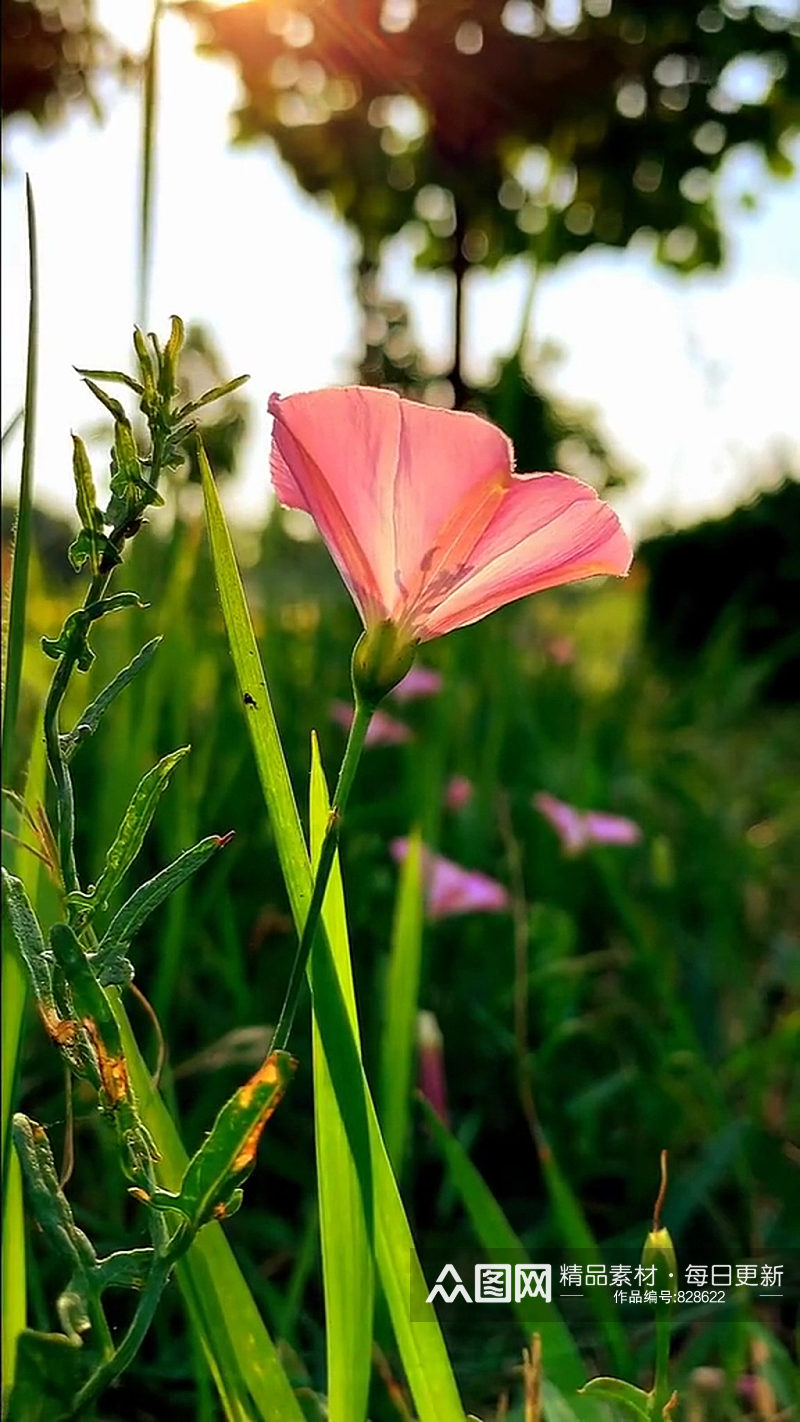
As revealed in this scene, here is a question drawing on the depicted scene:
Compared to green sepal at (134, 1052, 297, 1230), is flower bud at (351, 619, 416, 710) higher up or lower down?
higher up

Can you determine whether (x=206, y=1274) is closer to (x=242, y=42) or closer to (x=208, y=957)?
(x=208, y=957)

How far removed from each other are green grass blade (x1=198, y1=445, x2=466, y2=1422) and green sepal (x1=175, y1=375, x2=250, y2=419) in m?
0.03

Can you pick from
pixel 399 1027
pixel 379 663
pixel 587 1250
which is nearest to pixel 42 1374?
pixel 379 663

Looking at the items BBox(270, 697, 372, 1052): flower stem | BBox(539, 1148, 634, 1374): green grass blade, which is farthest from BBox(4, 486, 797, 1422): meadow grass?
BBox(270, 697, 372, 1052): flower stem

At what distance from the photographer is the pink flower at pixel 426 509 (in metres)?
0.21

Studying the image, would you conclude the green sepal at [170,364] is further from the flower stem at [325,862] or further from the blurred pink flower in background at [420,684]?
the blurred pink flower in background at [420,684]

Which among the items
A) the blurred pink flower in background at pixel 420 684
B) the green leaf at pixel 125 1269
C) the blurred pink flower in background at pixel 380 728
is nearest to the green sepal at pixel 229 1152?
the green leaf at pixel 125 1269

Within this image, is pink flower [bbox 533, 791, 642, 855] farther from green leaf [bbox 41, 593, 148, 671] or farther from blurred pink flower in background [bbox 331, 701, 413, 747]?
green leaf [bbox 41, 593, 148, 671]

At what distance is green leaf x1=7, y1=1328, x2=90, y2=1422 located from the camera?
0.17 metres

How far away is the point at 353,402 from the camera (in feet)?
0.68

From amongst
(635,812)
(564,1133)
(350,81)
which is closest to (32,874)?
(564,1133)

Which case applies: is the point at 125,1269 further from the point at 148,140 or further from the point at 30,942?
the point at 148,140

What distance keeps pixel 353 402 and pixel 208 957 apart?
0.52m

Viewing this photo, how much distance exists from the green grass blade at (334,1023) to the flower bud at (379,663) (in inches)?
0.7
